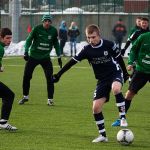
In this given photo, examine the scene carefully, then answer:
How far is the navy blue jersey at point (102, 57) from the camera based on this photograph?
11773mm

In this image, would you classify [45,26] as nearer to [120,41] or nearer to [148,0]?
[120,41]

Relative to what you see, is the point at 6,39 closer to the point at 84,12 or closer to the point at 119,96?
the point at 119,96

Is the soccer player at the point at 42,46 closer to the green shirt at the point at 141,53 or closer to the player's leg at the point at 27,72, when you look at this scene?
the player's leg at the point at 27,72

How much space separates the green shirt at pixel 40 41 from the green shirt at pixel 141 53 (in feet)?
12.4

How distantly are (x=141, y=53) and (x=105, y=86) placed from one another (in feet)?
6.90

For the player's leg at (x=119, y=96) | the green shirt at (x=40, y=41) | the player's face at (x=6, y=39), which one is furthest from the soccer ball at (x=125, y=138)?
the green shirt at (x=40, y=41)

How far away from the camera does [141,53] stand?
13.6m

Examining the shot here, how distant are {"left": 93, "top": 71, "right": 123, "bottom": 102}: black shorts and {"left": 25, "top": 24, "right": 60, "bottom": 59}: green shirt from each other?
525 centimetres

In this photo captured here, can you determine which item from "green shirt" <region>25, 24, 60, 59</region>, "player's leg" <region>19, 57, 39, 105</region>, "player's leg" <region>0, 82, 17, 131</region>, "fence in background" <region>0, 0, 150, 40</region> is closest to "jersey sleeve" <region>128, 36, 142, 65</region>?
"player's leg" <region>0, 82, 17, 131</region>

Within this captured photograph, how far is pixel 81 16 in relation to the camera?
45844 mm

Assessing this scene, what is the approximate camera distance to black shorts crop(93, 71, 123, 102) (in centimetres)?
1173

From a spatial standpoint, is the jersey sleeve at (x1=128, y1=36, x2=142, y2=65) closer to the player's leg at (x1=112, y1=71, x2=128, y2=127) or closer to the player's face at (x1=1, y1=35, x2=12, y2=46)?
the player's leg at (x1=112, y1=71, x2=128, y2=127)

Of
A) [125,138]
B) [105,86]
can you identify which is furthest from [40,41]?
[125,138]

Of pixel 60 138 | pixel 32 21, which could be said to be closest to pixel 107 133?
pixel 60 138
